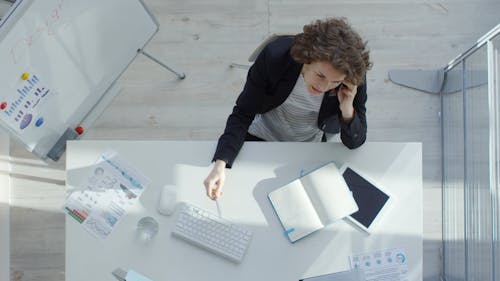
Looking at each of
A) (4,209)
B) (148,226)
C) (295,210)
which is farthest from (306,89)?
(4,209)

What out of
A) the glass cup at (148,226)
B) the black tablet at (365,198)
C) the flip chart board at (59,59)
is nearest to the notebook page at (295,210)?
the black tablet at (365,198)

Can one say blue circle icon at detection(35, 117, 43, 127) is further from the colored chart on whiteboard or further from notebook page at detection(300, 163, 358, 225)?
notebook page at detection(300, 163, 358, 225)

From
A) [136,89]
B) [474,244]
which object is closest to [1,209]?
[136,89]

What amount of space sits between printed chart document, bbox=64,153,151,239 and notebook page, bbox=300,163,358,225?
52cm

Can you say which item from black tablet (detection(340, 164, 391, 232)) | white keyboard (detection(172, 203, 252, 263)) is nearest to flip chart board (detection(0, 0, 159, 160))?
white keyboard (detection(172, 203, 252, 263))

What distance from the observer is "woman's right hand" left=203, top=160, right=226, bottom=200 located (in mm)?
1562

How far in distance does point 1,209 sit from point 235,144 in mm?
1273

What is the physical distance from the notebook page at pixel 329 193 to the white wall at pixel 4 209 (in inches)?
56.8

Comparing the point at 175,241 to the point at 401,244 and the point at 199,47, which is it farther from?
the point at 199,47

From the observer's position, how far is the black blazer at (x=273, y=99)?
4.98 ft

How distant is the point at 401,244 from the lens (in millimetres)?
1571

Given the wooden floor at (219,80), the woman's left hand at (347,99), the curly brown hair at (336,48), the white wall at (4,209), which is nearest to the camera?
the curly brown hair at (336,48)

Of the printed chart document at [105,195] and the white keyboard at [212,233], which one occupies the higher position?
the printed chart document at [105,195]

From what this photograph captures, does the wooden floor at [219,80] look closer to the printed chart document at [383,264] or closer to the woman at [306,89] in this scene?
the woman at [306,89]
